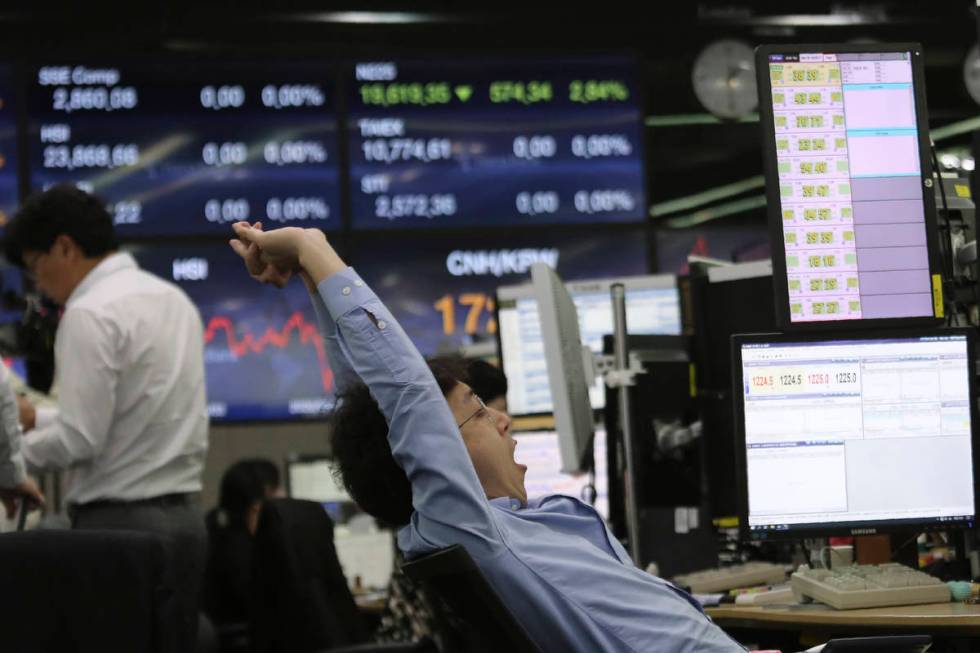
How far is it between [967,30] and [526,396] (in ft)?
12.5

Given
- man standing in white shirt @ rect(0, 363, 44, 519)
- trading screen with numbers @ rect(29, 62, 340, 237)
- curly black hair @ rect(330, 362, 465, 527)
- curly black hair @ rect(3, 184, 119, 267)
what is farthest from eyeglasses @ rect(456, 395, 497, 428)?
trading screen with numbers @ rect(29, 62, 340, 237)

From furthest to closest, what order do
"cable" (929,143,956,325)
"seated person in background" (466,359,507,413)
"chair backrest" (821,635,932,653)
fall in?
"cable" (929,143,956,325)
"seated person in background" (466,359,507,413)
"chair backrest" (821,635,932,653)

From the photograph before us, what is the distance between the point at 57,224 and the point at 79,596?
5.54 feet

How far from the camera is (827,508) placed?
2.82m

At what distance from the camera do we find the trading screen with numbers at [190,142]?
20.4 ft

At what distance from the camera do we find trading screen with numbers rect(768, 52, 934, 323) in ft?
9.59

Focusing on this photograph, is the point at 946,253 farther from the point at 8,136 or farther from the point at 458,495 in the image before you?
the point at 8,136

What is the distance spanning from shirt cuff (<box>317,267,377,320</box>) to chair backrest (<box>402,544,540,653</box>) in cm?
33

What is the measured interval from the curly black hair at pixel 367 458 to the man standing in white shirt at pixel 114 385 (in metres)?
1.58

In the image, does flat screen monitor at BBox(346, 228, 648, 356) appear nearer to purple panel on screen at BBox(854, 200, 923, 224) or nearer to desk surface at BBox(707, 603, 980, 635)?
purple panel on screen at BBox(854, 200, 923, 224)

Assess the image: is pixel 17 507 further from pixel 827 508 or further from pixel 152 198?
pixel 152 198

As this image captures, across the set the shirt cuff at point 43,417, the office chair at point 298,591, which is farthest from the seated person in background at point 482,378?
the shirt cuff at point 43,417

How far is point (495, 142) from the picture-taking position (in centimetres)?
643

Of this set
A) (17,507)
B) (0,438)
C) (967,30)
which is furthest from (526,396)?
(967,30)
